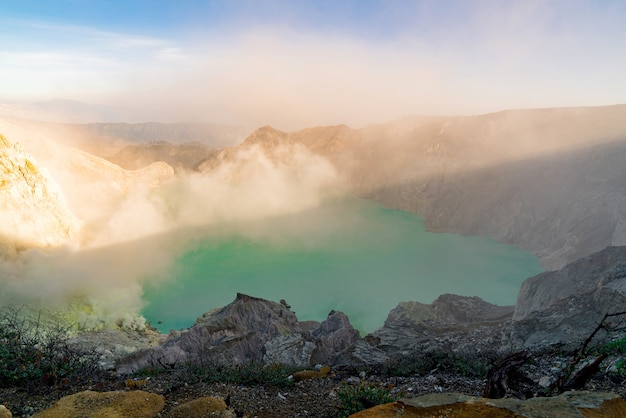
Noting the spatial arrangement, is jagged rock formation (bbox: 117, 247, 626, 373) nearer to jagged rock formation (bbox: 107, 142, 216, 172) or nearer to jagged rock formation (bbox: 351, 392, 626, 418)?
jagged rock formation (bbox: 351, 392, 626, 418)

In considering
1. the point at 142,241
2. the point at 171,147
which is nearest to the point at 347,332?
the point at 142,241

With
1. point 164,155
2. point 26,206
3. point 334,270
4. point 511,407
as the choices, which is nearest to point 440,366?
point 511,407

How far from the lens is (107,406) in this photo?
543 cm

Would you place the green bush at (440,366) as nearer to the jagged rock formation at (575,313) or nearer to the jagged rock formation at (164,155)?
the jagged rock formation at (575,313)

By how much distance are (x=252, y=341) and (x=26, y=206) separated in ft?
102

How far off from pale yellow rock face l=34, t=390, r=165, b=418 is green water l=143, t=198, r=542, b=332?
34.0 meters

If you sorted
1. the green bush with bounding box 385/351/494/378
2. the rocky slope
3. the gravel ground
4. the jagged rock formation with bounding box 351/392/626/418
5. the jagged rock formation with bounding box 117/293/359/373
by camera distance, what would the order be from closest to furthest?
the jagged rock formation with bounding box 351/392/626/418
the gravel ground
the green bush with bounding box 385/351/494/378
the jagged rock formation with bounding box 117/293/359/373
the rocky slope

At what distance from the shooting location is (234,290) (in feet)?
154

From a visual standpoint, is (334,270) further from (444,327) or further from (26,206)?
(26,206)

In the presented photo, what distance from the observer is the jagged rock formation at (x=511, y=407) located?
3895 mm

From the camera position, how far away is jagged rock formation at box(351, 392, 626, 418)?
3.89 m

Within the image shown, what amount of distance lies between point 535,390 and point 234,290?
4344 centimetres

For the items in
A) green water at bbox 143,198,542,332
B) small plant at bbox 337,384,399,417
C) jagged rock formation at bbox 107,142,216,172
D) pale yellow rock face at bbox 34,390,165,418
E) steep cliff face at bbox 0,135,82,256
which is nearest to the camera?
pale yellow rock face at bbox 34,390,165,418

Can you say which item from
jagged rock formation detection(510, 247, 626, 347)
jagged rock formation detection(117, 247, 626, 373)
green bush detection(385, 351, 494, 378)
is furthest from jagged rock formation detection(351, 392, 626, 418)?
jagged rock formation detection(510, 247, 626, 347)
